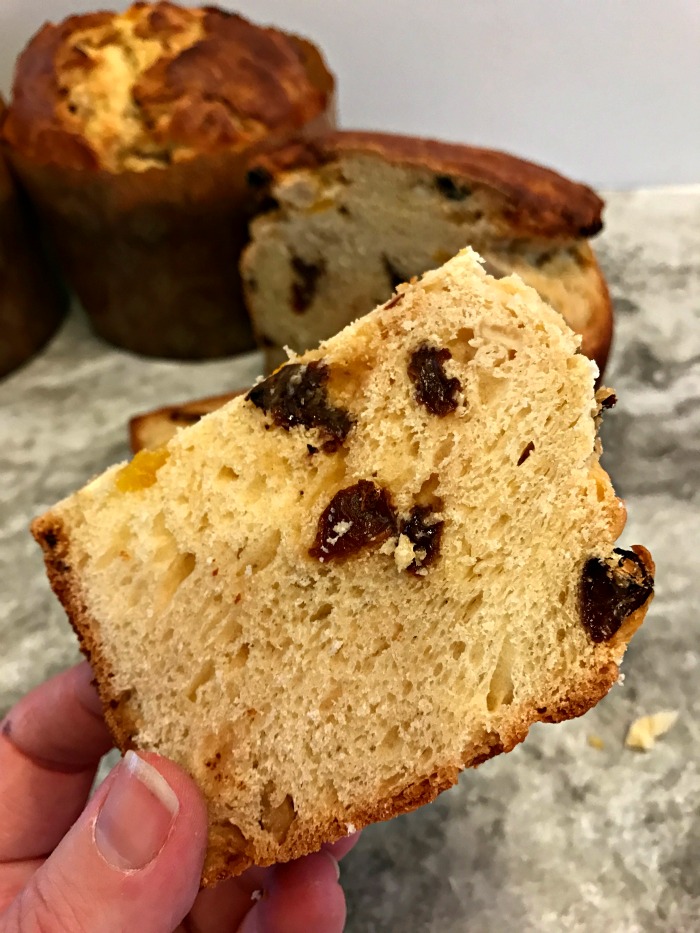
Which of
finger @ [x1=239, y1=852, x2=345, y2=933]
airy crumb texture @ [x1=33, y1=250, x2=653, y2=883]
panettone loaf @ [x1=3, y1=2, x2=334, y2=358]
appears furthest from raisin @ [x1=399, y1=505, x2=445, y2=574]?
panettone loaf @ [x1=3, y1=2, x2=334, y2=358]

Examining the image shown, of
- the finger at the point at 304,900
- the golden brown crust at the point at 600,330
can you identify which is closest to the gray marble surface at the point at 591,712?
the finger at the point at 304,900

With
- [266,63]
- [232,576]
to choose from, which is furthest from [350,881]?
[266,63]

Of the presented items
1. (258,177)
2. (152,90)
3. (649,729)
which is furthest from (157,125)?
(649,729)

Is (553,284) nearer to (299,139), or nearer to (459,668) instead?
(299,139)

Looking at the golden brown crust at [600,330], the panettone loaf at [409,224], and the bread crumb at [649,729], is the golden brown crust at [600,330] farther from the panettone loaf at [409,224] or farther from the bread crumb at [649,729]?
the bread crumb at [649,729]

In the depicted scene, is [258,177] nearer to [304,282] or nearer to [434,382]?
[304,282]
